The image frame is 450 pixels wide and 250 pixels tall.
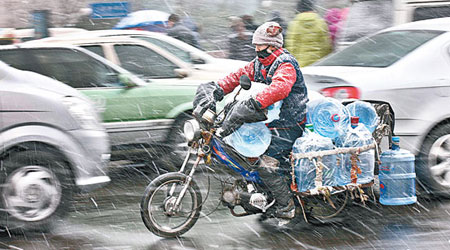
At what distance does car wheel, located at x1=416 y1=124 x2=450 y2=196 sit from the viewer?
24.0ft

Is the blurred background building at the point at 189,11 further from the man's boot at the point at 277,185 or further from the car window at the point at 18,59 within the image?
the man's boot at the point at 277,185

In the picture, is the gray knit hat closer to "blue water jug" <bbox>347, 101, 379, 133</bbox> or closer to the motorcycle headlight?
the motorcycle headlight

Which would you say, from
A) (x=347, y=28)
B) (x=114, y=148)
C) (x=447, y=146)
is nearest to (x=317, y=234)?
(x=447, y=146)

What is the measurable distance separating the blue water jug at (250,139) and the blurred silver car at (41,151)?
4.42 ft

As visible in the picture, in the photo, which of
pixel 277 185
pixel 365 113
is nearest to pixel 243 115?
pixel 277 185

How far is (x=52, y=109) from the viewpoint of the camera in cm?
631

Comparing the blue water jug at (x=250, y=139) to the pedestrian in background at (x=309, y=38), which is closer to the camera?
the blue water jug at (x=250, y=139)

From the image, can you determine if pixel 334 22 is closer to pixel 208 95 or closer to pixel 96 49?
pixel 96 49

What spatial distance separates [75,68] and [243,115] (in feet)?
11.6

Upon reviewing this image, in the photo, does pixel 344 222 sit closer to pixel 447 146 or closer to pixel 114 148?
pixel 447 146

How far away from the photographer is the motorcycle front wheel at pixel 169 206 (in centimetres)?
577

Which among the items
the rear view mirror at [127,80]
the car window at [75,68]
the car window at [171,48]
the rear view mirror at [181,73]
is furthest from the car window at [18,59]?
the car window at [171,48]

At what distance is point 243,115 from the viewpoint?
5.67m

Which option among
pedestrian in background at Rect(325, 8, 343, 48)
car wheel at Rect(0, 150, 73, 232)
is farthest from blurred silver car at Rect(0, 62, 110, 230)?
pedestrian in background at Rect(325, 8, 343, 48)
